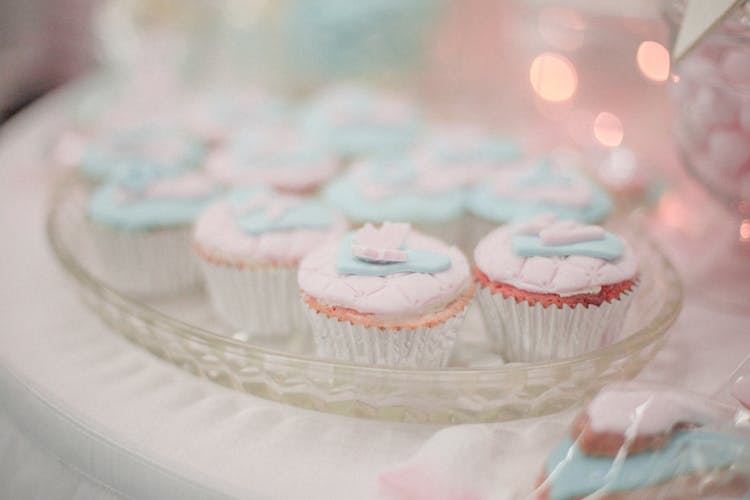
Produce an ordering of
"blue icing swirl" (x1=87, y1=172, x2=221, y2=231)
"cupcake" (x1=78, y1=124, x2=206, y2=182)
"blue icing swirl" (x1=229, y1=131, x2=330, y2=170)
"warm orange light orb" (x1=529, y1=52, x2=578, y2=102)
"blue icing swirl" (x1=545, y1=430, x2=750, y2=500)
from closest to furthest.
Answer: "blue icing swirl" (x1=545, y1=430, x2=750, y2=500) < "blue icing swirl" (x1=87, y1=172, x2=221, y2=231) < "cupcake" (x1=78, y1=124, x2=206, y2=182) < "blue icing swirl" (x1=229, y1=131, x2=330, y2=170) < "warm orange light orb" (x1=529, y1=52, x2=578, y2=102)

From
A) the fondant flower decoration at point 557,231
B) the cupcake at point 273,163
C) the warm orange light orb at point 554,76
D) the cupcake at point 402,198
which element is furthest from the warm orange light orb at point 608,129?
the fondant flower decoration at point 557,231

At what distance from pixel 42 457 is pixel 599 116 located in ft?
5.01

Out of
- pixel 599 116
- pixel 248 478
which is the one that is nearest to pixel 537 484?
pixel 248 478

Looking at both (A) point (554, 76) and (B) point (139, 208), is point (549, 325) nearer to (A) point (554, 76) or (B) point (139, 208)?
(B) point (139, 208)

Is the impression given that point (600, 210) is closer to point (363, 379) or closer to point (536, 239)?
point (536, 239)

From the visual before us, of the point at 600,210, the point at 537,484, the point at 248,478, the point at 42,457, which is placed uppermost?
the point at 600,210

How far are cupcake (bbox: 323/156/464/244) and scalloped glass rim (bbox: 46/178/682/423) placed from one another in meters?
0.43

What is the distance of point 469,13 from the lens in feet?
7.79

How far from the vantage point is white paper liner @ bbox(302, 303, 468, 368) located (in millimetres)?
1085

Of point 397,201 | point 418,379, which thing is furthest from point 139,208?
point 418,379

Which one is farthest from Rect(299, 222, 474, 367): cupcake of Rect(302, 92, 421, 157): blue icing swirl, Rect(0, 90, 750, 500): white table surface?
Rect(302, 92, 421, 157): blue icing swirl

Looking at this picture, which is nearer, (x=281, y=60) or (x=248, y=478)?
(x=248, y=478)

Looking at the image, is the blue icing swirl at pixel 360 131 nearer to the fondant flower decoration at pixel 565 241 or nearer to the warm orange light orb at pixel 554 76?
the warm orange light orb at pixel 554 76

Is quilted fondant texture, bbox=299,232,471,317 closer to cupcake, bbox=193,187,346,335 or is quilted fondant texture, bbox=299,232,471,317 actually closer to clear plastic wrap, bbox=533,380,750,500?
cupcake, bbox=193,187,346,335
